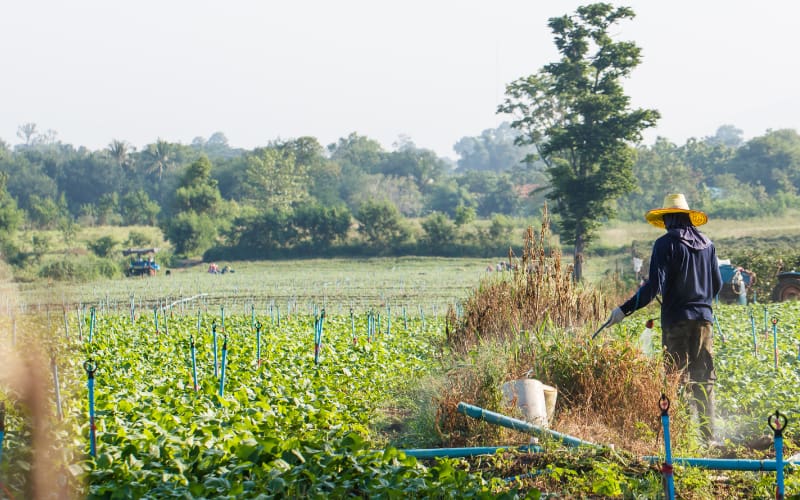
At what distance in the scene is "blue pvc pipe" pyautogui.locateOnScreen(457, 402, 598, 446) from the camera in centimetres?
519

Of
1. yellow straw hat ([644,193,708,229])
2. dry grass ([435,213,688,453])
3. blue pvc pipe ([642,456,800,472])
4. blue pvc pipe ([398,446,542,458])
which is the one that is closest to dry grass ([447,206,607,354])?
dry grass ([435,213,688,453])

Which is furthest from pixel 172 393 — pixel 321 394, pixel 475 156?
pixel 475 156

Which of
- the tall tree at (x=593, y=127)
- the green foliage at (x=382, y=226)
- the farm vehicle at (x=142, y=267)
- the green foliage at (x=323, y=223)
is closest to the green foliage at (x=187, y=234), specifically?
the green foliage at (x=323, y=223)

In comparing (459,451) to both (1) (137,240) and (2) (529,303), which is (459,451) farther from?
(1) (137,240)

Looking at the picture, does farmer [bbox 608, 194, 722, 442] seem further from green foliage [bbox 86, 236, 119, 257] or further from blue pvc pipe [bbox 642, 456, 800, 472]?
green foliage [bbox 86, 236, 119, 257]

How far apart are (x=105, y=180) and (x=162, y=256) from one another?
26804 mm

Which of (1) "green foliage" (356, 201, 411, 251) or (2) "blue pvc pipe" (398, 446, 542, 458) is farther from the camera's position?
(1) "green foliage" (356, 201, 411, 251)

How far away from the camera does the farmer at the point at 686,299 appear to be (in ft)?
19.7

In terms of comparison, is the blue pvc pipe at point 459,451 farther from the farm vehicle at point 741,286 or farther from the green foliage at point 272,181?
the green foliage at point 272,181

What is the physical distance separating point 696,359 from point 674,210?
106 centimetres

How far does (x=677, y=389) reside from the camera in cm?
625

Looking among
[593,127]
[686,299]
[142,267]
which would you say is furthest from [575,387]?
[142,267]

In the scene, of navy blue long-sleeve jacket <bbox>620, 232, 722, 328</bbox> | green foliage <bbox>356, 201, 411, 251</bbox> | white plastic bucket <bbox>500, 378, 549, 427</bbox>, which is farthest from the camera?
green foliage <bbox>356, 201, 411, 251</bbox>

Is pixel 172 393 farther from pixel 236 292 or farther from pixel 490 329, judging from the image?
pixel 236 292
